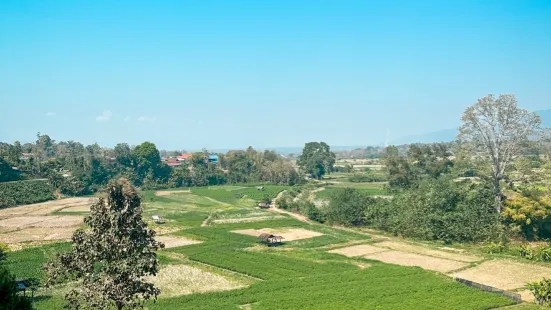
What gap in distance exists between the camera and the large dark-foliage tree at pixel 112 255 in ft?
56.6

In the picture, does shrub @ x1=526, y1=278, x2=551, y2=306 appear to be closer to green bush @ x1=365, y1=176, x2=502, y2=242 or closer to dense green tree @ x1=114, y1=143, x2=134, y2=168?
green bush @ x1=365, y1=176, x2=502, y2=242

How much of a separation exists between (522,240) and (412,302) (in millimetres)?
27539

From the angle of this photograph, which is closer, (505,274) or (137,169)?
(505,274)

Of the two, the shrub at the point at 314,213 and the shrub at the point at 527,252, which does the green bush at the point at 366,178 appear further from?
the shrub at the point at 527,252

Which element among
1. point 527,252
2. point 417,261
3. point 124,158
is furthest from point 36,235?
point 124,158

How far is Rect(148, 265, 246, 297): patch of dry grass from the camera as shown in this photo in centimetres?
3145

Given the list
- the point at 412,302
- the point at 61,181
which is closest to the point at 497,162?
the point at 412,302

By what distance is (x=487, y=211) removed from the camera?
51000 mm

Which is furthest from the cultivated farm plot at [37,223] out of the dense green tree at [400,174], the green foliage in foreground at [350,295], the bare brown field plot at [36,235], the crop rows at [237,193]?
the dense green tree at [400,174]

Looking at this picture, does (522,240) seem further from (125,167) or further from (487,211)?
(125,167)

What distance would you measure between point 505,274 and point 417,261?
7072 mm

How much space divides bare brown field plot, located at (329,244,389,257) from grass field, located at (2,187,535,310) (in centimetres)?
146

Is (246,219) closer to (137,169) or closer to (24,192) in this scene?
(24,192)

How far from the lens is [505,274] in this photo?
3653 cm
